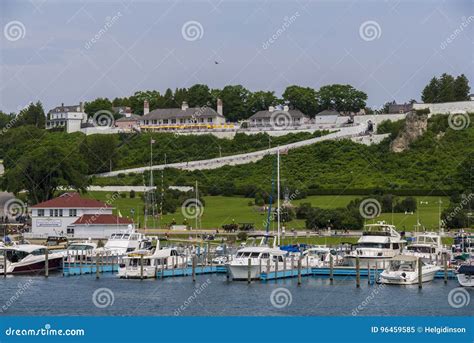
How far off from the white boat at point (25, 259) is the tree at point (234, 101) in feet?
377

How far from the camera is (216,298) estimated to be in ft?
198

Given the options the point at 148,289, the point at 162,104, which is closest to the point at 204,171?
the point at 162,104

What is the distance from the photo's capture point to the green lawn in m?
96.4

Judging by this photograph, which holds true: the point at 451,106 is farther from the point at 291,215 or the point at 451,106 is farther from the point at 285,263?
the point at 285,263

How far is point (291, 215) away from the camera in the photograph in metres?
99.3

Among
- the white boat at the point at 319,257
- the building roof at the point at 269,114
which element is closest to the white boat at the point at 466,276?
the white boat at the point at 319,257

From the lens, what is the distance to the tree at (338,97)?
190 meters

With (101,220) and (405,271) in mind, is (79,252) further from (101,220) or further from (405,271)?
(405,271)

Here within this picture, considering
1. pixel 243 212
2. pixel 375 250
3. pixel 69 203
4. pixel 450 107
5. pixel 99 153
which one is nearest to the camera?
pixel 375 250

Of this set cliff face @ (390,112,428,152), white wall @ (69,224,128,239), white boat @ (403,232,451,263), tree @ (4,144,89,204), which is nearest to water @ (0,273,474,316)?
white boat @ (403,232,451,263)

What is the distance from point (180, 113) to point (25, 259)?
346 ft

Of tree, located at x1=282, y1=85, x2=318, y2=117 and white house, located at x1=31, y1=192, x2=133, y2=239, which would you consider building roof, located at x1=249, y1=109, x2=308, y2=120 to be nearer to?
tree, located at x1=282, y1=85, x2=318, y2=117

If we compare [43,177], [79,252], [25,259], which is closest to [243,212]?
[43,177]

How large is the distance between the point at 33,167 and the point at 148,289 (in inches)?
1922
